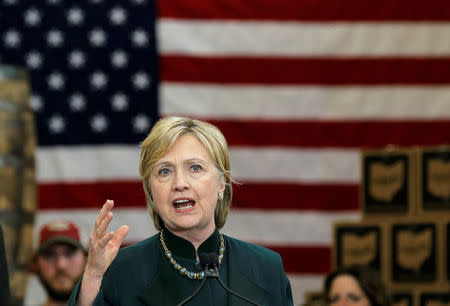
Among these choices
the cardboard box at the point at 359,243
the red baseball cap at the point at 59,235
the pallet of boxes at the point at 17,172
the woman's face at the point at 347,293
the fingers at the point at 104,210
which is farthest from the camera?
the pallet of boxes at the point at 17,172

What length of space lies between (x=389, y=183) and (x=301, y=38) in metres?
1.12

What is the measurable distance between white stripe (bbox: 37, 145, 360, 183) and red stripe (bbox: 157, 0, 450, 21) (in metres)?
0.88

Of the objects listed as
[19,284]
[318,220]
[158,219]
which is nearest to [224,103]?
[318,220]

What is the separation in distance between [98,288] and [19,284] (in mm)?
3655

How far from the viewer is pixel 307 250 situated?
527cm

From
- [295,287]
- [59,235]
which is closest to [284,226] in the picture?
[295,287]

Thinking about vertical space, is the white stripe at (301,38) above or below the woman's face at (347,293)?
above

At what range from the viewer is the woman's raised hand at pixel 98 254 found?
5.50 feet

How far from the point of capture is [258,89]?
17.4ft

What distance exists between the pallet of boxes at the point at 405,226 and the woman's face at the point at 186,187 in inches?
126

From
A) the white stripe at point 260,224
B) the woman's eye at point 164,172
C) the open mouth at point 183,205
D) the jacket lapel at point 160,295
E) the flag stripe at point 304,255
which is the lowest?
the flag stripe at point 304,255

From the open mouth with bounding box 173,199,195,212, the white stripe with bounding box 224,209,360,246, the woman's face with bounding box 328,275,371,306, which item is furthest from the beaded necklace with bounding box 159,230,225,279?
the white stripe with bounding box 224,209,360,246

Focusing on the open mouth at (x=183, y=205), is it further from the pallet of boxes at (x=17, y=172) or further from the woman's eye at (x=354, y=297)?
the pallet of boxes at (x=17, y=172)

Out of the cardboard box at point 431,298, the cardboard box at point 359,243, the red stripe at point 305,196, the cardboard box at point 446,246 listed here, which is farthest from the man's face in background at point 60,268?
the cardboard box at point 446,246
